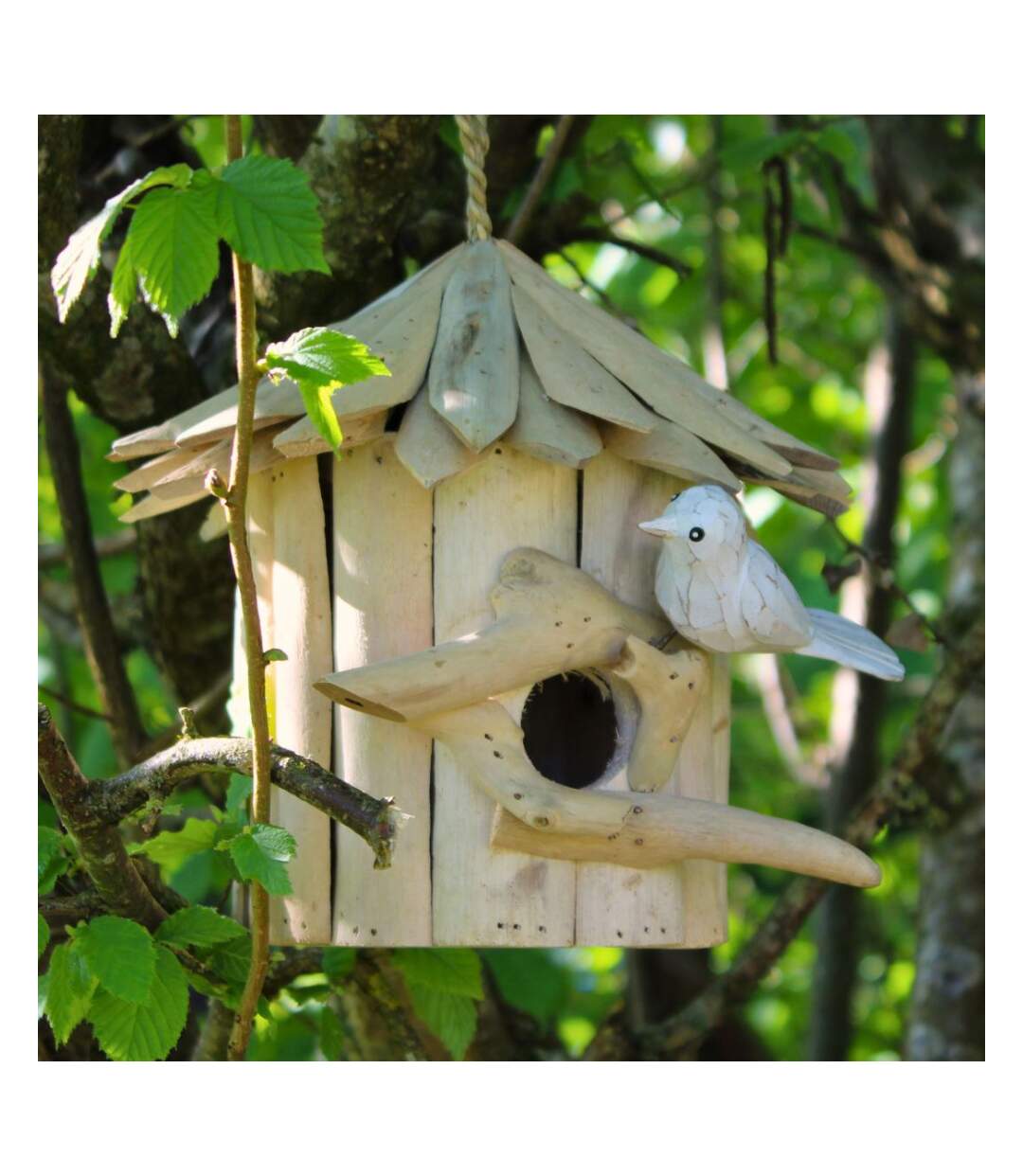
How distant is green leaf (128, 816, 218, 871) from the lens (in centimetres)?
229

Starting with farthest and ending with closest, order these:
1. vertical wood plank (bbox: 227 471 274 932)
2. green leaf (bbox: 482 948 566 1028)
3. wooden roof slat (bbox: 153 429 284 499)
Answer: green leaf (bbox: 482 948 566 1028) < vertical wood plank (bbox: 227 471 274 932) < wooden roof slat (bbox: 153 429 284 499)

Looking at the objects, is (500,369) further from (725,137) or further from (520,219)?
(725,137)

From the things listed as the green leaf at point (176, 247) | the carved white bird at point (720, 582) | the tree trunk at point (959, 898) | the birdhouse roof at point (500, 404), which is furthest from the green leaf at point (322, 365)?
the tree trunk at point (959, 898)

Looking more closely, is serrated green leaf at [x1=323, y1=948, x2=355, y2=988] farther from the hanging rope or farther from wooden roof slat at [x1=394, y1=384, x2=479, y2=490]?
the hanging rope

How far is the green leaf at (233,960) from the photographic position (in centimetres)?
227

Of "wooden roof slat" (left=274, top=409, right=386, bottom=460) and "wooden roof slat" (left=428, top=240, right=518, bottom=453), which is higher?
"wooden roof slat" (left=428, top=240, right=518, bottom=453)

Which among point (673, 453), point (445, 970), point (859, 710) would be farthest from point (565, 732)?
point (859, 710)

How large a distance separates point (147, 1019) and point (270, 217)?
0.98 m

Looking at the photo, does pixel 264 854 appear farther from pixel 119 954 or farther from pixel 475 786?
pixel 475 786

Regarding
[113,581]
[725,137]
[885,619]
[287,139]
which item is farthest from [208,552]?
[725,137]

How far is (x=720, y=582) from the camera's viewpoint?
223cm

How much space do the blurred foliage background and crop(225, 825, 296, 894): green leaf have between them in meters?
0.65

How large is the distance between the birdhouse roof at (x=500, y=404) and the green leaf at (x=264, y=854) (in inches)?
19.6

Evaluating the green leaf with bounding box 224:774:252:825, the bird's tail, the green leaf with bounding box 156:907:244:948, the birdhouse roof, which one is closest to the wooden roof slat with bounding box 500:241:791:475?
the birdhouse roof
